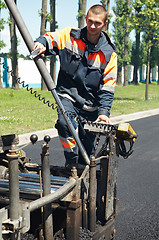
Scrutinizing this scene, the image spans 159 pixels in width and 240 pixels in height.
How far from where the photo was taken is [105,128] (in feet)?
10.2

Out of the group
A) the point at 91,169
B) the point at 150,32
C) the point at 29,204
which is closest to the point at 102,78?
the point at 91,169

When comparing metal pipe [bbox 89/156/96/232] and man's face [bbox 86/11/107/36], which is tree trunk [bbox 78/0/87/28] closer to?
man's face [bbox 86/11/107/36]

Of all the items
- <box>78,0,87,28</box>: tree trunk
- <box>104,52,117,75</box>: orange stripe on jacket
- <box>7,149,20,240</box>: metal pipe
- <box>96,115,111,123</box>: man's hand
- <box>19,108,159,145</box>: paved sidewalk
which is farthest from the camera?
<box>78,0,87,28</box>: tree trunk

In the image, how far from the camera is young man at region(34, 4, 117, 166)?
3621mm

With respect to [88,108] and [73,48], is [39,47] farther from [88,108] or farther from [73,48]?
[88,108]

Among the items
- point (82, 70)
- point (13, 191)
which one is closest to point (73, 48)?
point (82, 70)

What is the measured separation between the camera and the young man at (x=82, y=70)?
362 cm

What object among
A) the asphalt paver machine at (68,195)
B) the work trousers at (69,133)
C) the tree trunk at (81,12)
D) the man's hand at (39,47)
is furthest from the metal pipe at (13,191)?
the tree trunk at (81,12)

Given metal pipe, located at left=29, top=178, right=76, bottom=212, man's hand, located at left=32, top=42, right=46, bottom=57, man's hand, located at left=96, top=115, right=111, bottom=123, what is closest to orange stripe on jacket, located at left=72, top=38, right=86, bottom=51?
man's hand, located at left=32, top=42, right=46, bottom=57

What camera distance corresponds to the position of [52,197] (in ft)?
7.22

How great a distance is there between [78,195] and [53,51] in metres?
1.55

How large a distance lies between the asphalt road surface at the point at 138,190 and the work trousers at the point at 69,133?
35.8 inches

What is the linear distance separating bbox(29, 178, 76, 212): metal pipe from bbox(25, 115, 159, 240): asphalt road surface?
1.50m

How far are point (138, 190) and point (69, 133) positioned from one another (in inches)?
82.9
